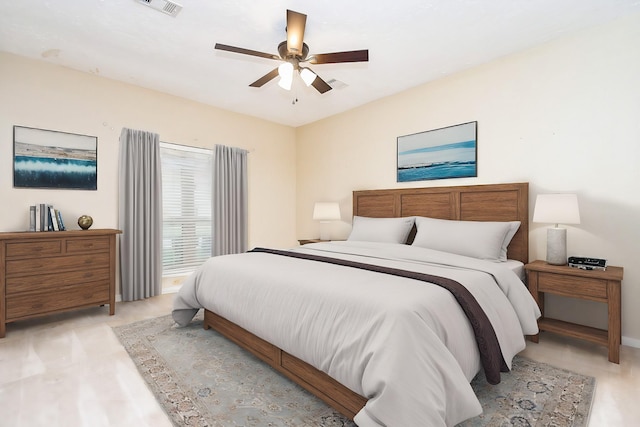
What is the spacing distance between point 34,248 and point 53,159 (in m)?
1.02

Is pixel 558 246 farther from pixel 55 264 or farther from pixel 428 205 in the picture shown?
pixel 55 264

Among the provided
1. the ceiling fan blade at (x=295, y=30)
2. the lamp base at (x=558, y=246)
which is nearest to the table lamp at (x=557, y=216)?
the lamp base at (x=558, y=246)

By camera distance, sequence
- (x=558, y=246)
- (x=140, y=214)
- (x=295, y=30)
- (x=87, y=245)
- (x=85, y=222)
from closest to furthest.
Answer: (x=295, y=30) → (x=558, y=246) → (x=87, y=245) → (x=85, y=222) → (x=140, y=214)

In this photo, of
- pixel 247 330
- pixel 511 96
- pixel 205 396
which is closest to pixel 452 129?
pixel 511 96

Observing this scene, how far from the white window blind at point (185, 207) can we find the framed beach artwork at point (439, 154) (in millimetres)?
2756

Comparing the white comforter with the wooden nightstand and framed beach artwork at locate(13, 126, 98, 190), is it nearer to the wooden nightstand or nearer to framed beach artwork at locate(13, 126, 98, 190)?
the wooden nightstand

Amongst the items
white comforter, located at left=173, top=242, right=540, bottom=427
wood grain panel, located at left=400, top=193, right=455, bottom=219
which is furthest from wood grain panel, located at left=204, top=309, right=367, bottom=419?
wood grain panel, located at left=400, top=193, right=455, bottom=219

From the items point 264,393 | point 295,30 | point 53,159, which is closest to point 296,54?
point 295,30

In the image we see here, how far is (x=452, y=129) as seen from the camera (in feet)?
11.5

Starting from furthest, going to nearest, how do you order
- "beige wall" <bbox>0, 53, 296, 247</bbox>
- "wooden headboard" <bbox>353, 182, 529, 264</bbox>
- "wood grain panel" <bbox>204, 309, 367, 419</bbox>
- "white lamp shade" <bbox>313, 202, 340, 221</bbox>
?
"white lamp shade" <bbox>313, 202, 340, 221</bbox> → "beige wall" <bbox>0, 53, 296, 247</bbox> → "wooden headboard" <bbox>353, 182, 529, 264</bbox> → "wood grain panel" <bbox>204, 309, 367, 419</bbox>

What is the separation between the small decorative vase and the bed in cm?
141

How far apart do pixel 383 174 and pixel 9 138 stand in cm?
406

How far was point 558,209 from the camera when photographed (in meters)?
2.49

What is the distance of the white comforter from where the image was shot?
1.28 metres
